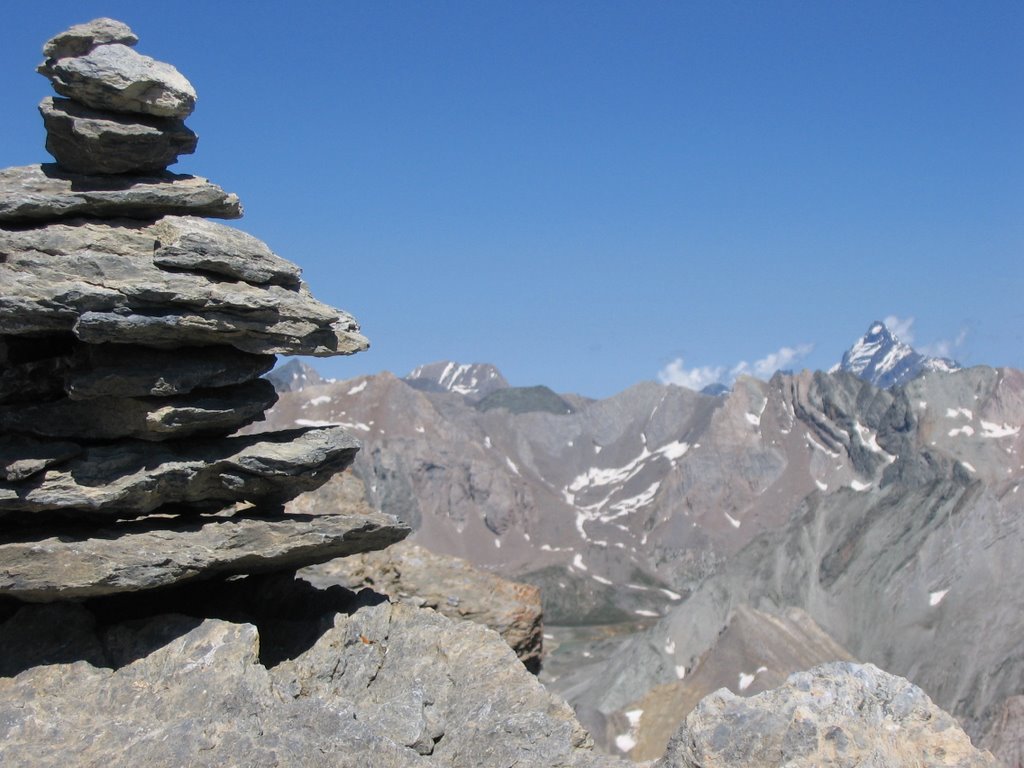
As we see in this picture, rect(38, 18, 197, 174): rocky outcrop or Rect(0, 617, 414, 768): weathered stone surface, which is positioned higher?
Rect(38, 18, 197, 174): rocky outcrop

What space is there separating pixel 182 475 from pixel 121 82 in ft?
21.6

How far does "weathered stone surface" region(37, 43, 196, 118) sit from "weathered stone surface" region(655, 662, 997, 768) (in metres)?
13.1

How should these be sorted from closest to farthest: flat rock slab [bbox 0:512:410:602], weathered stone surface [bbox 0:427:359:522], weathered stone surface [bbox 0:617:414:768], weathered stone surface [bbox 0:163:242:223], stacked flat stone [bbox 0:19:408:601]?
weathered stone surface [bbox 0:617:414:768] < flat rock slab [bbox 0:512:410:602] < stacked flat stone [bbox 0:19:408:601] < weathered stone surface [bbox 0:427:359:522] < weathered stone surface [bbox 0:163:242:223]

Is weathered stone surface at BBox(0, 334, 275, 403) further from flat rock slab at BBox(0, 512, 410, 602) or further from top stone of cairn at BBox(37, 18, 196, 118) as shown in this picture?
top stone of cairn at BBox(37, 18, 196, 118)

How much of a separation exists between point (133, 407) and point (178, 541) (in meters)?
2.23

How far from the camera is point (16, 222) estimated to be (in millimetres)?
16188

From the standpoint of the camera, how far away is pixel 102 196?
16328 mm

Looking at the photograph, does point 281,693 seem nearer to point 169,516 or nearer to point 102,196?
point 169,516

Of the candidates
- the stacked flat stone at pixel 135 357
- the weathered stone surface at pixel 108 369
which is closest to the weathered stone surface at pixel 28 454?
the stacked flat stone at pixel 135 357

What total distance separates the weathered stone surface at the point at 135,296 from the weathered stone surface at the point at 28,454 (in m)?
1.69

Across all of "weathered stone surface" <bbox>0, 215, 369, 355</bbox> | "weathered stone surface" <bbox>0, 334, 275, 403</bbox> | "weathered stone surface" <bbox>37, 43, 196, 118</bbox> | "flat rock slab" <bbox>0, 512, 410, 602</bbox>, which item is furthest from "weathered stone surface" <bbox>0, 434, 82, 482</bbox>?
"weathered stone surface" <bbox>37, 43, 196, 118</bbox>

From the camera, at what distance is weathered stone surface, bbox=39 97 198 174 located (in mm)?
16703

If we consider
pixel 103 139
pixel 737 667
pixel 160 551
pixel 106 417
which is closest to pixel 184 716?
pixel 160 551

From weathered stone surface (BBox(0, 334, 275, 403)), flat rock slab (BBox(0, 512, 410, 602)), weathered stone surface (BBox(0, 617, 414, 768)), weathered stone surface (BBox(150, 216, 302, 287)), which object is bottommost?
weathered stone surface (BBox(0, 617, 414, 768))
